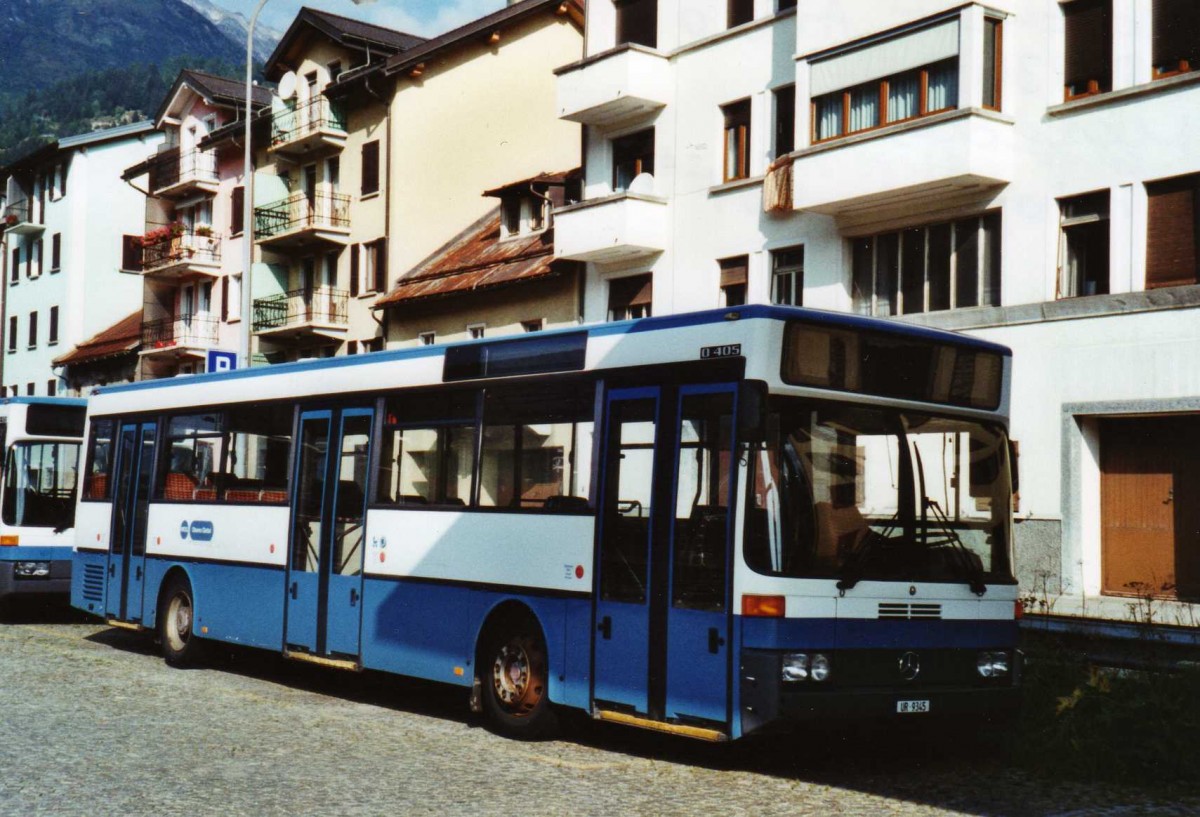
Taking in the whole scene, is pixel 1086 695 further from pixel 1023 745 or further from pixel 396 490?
pixel 396 490

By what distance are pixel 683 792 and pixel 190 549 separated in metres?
8.41

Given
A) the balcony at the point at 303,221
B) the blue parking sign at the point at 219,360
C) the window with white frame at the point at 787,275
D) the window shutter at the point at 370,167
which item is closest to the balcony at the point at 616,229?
the window with white frame at the point at 787,275

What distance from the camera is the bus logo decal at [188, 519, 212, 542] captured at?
1527cm

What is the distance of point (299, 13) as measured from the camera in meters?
44.9

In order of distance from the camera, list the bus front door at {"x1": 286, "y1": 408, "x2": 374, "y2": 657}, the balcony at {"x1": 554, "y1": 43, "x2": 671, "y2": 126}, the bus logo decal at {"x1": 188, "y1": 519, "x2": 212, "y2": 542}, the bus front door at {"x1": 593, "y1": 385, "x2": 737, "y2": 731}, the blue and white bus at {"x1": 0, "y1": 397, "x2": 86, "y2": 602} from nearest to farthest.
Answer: the bus front door at {"x1": 593, "y1": 385, "x2": 737, "y2": 731}, the bus front door at {"x1": 286, "y1": 408, "x2": 374, "y2": 657}, the bus logo decal at {"x1": 188, "y1": 519, "x2": 212, "y2": 542}, the blue and white bus at {"x1": 0, "y1": 397, "x2": 86, "y2": 602}, the balcony at {"x1": 554, "y1": 43, "x2": 671, "y2": 126}

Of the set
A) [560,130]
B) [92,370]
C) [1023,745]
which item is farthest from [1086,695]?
[92,370]

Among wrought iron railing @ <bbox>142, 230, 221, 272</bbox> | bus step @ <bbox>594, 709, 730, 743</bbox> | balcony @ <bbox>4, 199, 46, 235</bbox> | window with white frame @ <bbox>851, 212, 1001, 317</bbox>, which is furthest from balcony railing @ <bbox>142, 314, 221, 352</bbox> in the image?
bus step @ <bbox>594, 709, 730, 743</bbox>

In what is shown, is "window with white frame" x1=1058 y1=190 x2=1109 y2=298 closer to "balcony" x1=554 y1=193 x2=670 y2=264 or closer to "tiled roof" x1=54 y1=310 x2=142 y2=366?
"balcony" x1=554 y1=193 x2=670 y2=264

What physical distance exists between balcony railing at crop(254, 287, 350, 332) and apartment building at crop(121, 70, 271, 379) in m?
4.76

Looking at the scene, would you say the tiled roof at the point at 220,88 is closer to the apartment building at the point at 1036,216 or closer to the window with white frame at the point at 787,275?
the apartment building at the point at 1036,216

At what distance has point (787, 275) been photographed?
26531mm

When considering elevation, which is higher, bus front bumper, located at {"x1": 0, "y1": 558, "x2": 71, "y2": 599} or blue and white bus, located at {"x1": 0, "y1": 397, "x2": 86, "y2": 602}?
blue and white bus, located at {"x1": 0, "y1": 397, "x2": 86, "y2": 602}

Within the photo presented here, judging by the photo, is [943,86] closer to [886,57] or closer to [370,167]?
[886,57]

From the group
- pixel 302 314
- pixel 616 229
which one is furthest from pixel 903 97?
pixel 302 314
